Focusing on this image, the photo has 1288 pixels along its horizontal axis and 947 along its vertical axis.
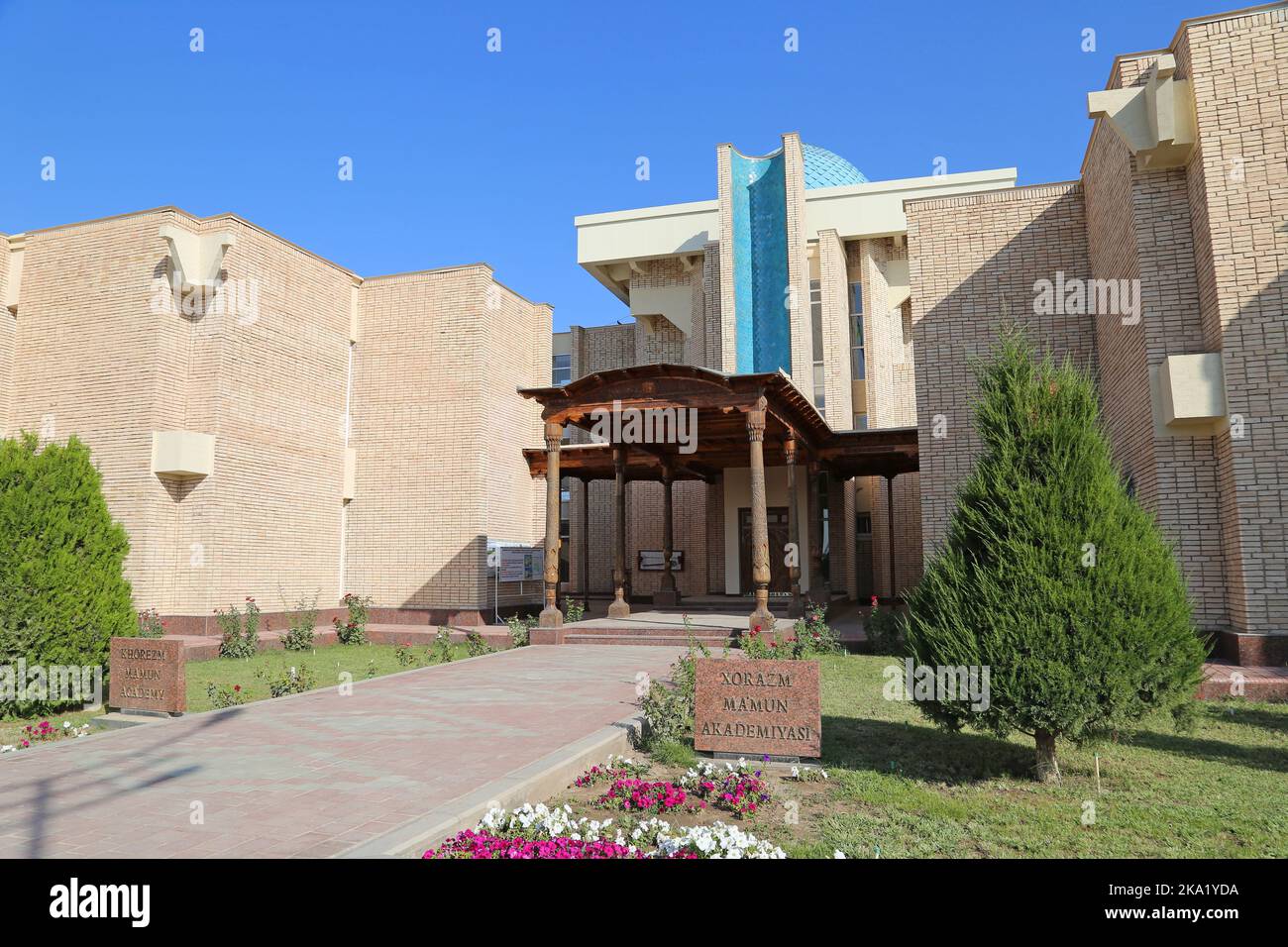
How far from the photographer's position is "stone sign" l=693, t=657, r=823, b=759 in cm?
654

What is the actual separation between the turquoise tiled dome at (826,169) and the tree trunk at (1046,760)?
2264 centimetres

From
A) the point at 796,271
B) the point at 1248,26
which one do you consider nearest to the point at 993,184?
the point at 796,271

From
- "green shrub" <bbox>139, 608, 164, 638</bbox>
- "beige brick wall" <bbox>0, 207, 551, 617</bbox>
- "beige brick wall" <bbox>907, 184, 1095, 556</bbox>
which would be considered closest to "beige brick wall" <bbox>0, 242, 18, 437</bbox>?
"beige brick wall" <bbox>0, 207, 551, 617</bbox>

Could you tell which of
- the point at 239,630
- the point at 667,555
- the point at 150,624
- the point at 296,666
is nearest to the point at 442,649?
the point at 296,666

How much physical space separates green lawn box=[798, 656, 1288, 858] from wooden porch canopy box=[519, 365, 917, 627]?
7082mm

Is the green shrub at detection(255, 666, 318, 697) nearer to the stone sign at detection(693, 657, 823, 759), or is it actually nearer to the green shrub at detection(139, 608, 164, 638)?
the green shrub at detection(139, 608, 164, 638)

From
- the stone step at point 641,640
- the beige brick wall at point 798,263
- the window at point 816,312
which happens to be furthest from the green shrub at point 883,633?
the window at point 816,312

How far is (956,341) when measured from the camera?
15.1 metres

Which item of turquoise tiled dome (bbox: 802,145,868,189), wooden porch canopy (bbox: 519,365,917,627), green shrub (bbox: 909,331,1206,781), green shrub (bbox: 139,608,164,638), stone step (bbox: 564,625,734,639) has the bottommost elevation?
stone step (bbox: 564,625,734,639)

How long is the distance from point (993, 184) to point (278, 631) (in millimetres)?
22662

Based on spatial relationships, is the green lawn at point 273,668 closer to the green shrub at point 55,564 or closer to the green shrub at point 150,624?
the green shrub at point 55,564

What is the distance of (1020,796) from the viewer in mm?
5570

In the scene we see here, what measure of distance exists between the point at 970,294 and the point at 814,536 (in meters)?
8.09

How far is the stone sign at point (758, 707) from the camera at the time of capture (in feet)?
21.5
